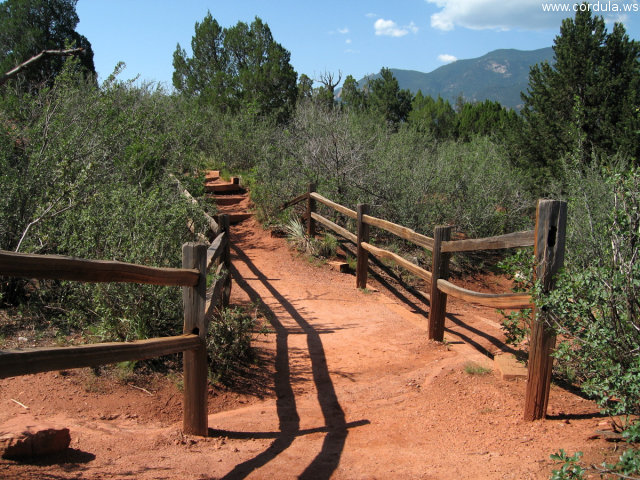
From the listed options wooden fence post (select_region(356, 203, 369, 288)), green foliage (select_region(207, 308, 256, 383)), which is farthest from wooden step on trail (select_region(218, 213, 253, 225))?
green foliage (select_region(207, 308, 256, 383))

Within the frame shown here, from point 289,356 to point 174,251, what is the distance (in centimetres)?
172

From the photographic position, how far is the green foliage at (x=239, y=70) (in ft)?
82.0

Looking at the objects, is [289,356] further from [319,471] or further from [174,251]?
[319,471]

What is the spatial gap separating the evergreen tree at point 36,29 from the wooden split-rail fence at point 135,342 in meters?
23.1

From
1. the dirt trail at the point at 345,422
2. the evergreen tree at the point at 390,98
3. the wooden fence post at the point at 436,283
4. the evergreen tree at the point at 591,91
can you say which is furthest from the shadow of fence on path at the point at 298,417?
the evergreen tree at the point at 390,98

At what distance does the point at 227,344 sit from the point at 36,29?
25459 mm

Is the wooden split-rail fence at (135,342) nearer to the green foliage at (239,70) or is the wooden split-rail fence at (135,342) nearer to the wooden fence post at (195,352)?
the wooden fence post at (195,352)

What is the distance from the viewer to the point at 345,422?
4781 mm

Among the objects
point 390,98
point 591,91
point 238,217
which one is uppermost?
point 390,98

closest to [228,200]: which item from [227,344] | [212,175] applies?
[212,175]

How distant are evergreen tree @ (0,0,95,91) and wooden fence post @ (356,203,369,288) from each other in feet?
64.5

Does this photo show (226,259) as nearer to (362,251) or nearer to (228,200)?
(362,251)

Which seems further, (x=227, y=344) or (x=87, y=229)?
(x=227, y=344)

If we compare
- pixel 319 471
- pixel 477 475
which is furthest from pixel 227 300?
pixel 477 475
